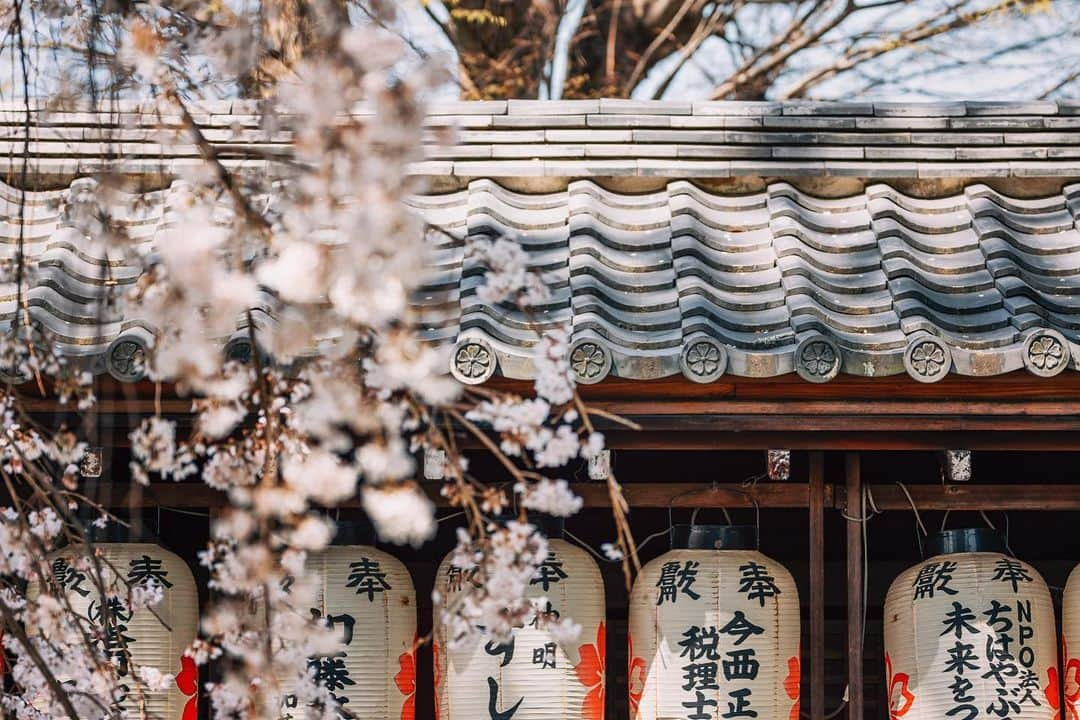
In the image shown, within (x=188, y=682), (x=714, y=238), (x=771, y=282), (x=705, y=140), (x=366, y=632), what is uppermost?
(x=705, y=140)

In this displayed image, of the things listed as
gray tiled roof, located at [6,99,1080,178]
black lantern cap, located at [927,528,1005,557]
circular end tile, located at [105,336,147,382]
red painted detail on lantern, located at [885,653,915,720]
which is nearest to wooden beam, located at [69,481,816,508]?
black lantern cap, located at [927,528,1005,557]

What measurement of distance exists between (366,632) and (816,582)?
174 cm

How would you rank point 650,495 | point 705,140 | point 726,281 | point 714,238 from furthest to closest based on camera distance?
point 705,140
point 714,238
point 650,495
point 726,281

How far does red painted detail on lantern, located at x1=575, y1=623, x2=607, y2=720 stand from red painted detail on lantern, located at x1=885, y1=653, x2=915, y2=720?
1112 millimetres

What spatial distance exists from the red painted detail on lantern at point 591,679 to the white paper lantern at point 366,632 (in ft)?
2.16

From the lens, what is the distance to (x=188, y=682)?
5078 mm

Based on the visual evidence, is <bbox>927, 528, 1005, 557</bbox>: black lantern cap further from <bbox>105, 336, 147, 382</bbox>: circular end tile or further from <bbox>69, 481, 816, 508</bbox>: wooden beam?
<bbox>105, 336, 147, 382</bbox>: circular end tile

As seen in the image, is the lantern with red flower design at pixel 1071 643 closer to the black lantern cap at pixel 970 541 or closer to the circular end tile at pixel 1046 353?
the black lantern cap at pixel 970 541

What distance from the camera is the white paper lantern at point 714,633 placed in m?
4.90

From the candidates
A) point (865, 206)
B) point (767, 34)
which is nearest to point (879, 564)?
point (865, 206)

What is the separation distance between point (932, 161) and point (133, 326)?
3.66m

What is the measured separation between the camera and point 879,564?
677cm

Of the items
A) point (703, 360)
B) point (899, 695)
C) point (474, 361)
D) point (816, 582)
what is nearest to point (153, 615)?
point (474, 361)

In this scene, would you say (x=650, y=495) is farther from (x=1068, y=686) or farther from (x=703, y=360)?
(x=1068, y=686)
